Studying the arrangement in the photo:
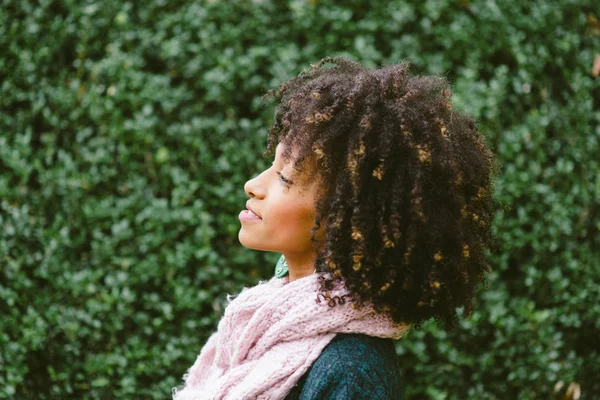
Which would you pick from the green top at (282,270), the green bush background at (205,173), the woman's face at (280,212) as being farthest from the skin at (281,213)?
the green bush background at (205,173)

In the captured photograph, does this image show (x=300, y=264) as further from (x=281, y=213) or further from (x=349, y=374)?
(x=349, y=374)

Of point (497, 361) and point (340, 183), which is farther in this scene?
point (497, 361)

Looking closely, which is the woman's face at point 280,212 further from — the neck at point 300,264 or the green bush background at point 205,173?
the green bush background at point 205,173

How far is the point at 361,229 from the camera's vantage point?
1520 mm

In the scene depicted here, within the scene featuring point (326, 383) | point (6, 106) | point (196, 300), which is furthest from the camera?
point (6, 106)

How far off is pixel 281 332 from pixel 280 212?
0.97 ft

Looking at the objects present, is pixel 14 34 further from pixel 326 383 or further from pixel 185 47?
pixel 326 383

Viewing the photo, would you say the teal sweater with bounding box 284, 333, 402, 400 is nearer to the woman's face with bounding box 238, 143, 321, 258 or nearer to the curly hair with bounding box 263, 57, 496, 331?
the curly hair with bounding box 263, 57, 496, 331

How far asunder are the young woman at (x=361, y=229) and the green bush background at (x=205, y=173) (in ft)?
4.45

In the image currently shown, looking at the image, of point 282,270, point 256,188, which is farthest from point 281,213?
point 282,270

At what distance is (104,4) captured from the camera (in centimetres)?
321

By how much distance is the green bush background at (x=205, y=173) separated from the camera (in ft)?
9.68

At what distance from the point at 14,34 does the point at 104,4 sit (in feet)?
1.49

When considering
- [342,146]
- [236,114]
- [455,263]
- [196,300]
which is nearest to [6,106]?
[236,114]
